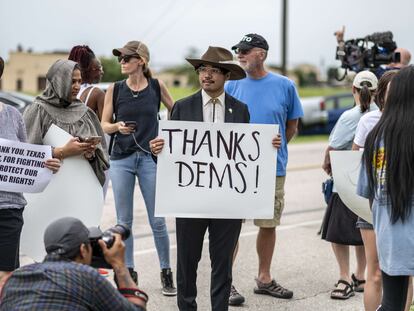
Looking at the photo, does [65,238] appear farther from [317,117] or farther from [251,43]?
[317,117]

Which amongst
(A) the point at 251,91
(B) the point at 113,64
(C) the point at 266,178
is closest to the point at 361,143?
(C) the point at 266,178

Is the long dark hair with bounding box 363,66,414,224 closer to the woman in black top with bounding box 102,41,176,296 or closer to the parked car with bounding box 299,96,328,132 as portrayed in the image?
the woman in black top with bounding box 102,41,176,296

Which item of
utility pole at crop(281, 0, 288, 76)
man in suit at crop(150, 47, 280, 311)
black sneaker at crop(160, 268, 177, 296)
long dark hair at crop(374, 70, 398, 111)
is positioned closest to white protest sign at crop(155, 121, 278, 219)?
man in suit at crop(150, 47, 280, 311)

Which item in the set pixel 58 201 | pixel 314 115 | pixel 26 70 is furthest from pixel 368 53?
pixel 26 70

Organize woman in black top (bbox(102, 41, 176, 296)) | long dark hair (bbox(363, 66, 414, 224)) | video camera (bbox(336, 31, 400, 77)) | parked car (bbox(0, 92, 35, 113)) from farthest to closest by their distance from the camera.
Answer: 1. parked car (bbox(0, 92, 35, 113))
2. video camera (bbox(336, 31, 400, 77))
3. woman in black top (bbox(102, 41, 176, 296))
4. long dark hair (bbox(363, 66, 414, 224))

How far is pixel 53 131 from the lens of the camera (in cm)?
602

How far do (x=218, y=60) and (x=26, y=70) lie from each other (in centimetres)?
4520

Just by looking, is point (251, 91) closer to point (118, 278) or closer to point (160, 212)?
point (160, 212)

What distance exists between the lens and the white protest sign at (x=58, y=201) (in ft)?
19.7

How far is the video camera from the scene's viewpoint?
29.9ft

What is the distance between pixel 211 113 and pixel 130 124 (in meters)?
Answer: 1.01

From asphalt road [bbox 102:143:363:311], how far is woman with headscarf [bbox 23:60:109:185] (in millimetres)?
1308

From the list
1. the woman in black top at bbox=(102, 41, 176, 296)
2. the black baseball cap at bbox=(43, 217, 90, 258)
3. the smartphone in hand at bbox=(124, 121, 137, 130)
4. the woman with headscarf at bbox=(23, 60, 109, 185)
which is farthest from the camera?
the woman in black top at bbox=(102, 41, 176, 296)

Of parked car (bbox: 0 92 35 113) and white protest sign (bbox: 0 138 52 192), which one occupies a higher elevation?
white protest sign (bbox: 0 138 52 192)
